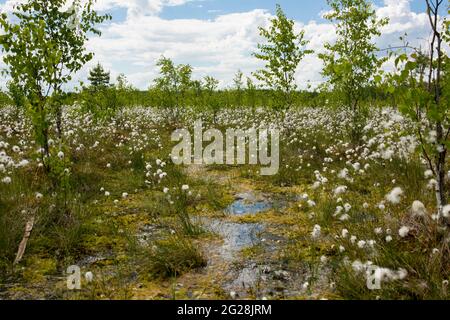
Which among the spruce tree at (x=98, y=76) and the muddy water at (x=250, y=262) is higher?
the spruce tree at (x=98, y=76)

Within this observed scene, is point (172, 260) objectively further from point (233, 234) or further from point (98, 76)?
point (98, 76)

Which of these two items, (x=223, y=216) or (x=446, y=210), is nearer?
→ (x=446, y=210)

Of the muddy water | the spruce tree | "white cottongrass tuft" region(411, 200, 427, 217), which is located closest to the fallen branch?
the muddy water

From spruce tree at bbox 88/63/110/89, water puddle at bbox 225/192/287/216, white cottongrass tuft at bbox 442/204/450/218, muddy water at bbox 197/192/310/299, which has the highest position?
spruce tree at bbox 88/63/110/89

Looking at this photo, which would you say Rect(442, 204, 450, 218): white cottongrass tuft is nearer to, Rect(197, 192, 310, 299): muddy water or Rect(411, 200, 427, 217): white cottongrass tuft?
Rect(411, 200, 427, 217): white cottongrass tuft

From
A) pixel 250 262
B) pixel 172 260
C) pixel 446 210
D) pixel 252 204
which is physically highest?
pixel 446 210

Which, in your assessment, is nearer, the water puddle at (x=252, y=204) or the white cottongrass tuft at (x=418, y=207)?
the white cottongrass tuft at (x=418, y=207)

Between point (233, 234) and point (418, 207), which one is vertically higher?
point (418, 207)

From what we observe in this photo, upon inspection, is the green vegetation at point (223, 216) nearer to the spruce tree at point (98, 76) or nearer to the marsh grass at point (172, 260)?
the marsh grass at point (172, 260)

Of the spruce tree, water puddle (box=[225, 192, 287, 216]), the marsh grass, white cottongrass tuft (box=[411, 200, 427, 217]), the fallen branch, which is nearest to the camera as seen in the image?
white cottongrass tuft (box=[411, 200, 427, 217])

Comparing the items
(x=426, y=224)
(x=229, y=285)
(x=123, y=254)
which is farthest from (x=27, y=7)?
(x=426, y=224)

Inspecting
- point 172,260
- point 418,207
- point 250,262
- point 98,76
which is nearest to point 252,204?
point 250,262

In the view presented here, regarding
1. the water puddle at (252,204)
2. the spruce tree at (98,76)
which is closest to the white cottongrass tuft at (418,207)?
the water puddle at (252,204)
